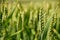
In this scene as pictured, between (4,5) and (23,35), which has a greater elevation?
(4,5)

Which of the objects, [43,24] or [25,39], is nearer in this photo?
[43,24]

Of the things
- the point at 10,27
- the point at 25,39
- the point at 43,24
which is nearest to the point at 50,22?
the point at 43,24

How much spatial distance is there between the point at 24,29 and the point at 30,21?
4.6 inches

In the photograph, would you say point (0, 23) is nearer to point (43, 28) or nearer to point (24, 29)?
point (24, 29)

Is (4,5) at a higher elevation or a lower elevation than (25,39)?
higher

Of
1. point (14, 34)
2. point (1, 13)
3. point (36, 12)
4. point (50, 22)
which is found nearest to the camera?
point (50, 22)

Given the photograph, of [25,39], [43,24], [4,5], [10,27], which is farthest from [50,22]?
[4,5]

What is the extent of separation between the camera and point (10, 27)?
0.94m

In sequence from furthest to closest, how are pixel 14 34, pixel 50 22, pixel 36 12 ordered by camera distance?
pixel 36 12 → pixel 14 34 → pixel 50 22

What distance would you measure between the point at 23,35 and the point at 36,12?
33 centimetres

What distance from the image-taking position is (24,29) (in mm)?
909

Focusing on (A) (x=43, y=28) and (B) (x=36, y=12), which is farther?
(B) (x=36, y=12)

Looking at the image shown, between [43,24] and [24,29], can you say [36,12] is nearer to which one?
[24,29]

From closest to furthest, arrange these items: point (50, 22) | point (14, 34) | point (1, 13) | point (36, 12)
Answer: point (50, 22)
point (14, 34)
point (1, 13)
point (36, 12)
